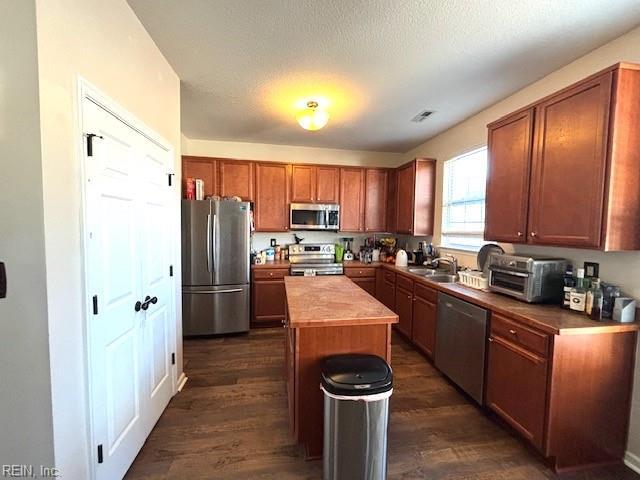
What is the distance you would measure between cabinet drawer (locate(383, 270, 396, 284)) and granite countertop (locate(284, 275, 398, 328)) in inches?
56.5

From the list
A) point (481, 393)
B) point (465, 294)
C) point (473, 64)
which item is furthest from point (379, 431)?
point (473, 64)

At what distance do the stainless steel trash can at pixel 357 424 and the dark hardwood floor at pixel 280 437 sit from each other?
33 centimetres

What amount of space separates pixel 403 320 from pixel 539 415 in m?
1.80

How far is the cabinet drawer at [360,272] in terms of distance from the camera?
13.3 ft

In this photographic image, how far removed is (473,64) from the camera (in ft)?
6.87

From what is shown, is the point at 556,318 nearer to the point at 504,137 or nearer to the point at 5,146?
the point at 504,137

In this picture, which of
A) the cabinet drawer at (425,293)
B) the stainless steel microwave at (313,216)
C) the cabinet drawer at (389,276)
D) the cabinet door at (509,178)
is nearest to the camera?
the cabinet door at (509,178)

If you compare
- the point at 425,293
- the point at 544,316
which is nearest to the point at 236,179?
the point at 425,293

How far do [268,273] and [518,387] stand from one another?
2941 mm

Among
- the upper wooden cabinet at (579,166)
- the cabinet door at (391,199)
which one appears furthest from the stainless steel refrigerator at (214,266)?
the upper wooden cabinet at (579,166)

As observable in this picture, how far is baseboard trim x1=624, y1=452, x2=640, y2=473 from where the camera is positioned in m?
1.65

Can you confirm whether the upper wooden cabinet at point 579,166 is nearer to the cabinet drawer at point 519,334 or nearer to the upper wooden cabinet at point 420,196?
the cabinet drawer at point 519,334

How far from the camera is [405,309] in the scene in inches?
133

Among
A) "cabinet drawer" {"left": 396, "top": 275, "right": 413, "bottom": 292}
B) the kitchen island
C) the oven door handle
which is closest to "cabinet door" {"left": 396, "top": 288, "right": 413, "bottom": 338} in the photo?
"cabinet drawer" {"left": 396, "top": 275, "right": 413, "bottom": 292}
